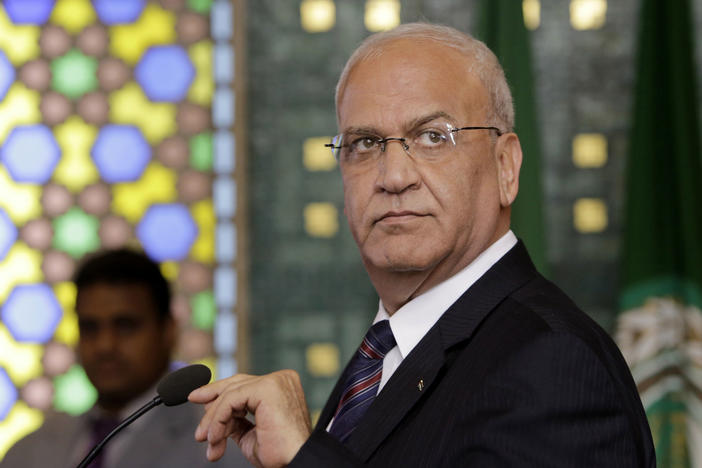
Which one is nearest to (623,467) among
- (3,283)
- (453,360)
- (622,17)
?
(453,360)

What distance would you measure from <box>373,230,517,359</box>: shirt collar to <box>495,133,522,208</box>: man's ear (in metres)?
0.19

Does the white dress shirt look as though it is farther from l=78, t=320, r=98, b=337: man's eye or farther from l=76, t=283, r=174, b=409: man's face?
l=78, t=320, r=98, b=337: man's eye

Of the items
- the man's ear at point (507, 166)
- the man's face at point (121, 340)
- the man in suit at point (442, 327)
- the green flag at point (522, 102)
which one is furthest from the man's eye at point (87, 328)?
the green flag at point (522, 102)

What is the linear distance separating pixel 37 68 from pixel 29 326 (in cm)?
173

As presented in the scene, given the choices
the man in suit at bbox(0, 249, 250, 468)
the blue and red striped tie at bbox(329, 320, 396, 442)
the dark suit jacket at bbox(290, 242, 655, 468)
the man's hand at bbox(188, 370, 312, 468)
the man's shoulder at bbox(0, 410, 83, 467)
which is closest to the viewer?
the dark suit jacket at bbox(290, 242, 655, 468)

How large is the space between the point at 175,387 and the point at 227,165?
4.17 m

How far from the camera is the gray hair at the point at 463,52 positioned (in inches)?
71.6

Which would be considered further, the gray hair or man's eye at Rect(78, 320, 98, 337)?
man's eye at Rect(78, 320, 98, 337)

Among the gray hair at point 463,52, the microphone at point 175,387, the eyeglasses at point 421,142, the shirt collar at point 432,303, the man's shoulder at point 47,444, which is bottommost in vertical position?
the man's shoulder at point 47,444

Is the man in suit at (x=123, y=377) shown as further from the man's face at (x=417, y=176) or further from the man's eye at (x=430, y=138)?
the man's eye at (x=430, y=138)

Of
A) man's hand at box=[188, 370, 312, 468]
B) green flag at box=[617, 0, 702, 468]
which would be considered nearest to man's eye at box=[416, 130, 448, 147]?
man's hand at box=[188, 370, 312, 468]

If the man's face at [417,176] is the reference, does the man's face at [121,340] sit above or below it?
below

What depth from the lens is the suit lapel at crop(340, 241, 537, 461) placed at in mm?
1457

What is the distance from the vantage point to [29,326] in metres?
5.54
